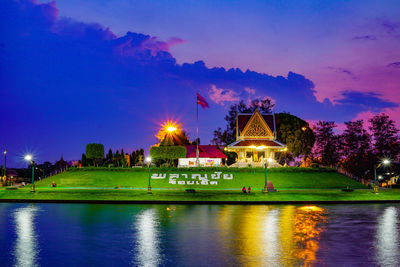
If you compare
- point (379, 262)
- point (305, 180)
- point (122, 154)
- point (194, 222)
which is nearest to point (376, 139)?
point (305, 180)

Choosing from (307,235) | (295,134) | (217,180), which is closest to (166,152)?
(217,180)

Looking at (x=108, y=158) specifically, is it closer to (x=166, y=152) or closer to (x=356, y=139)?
(x=166, y=152)

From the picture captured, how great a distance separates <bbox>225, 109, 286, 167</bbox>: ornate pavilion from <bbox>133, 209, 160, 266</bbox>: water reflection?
182ft

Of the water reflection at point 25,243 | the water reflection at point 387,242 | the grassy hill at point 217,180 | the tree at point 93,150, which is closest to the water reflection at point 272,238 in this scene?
the water reflection at point 387,242

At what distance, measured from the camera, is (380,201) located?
36.3 m

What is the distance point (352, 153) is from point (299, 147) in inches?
453

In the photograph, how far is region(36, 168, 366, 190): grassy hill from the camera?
2194 inches

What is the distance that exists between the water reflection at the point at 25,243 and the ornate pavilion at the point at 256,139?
2238 inches

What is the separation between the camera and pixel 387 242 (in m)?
15.1

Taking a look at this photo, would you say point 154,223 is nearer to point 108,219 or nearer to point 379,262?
point 108,219

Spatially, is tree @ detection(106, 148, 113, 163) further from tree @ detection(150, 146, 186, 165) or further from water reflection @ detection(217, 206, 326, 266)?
water reflection @ detection(217, 206, 326, 266)

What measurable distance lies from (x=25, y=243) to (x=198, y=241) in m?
5.98

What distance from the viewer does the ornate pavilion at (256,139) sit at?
78000mm

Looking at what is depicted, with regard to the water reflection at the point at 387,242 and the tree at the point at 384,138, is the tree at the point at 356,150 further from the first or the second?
the water reflection at the point at 387,242
